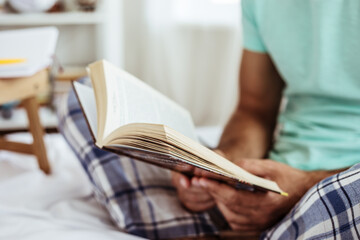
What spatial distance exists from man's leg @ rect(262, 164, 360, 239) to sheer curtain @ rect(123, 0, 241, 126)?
1594 mm

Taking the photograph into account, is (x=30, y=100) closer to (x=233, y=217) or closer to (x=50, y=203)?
(x=50, y=203)

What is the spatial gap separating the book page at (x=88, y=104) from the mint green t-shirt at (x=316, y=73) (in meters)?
0.37

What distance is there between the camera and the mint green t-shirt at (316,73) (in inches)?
26.5

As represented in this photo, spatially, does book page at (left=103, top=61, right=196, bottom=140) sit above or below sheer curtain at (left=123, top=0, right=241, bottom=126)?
above

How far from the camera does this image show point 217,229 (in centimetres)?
68

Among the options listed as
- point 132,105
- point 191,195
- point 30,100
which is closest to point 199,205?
point 191,195

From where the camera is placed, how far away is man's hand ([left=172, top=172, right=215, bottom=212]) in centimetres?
62

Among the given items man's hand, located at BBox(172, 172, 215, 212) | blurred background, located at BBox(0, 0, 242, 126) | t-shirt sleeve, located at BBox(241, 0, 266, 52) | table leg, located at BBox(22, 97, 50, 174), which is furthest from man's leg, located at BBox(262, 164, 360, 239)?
blurred background, located at BBox(0, 0, 242, 126)

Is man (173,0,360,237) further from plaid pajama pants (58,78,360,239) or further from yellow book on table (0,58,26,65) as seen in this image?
yellow book on table (0,58,26,65)

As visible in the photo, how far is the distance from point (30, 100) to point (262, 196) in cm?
59

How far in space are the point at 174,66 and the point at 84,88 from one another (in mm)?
1549

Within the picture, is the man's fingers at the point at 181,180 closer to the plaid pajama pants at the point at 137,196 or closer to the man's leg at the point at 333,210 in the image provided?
the plaid pajama pants at the point at 137,196

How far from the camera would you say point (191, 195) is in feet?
2.12

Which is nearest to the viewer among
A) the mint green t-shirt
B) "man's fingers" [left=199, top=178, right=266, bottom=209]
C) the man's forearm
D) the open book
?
the open book
